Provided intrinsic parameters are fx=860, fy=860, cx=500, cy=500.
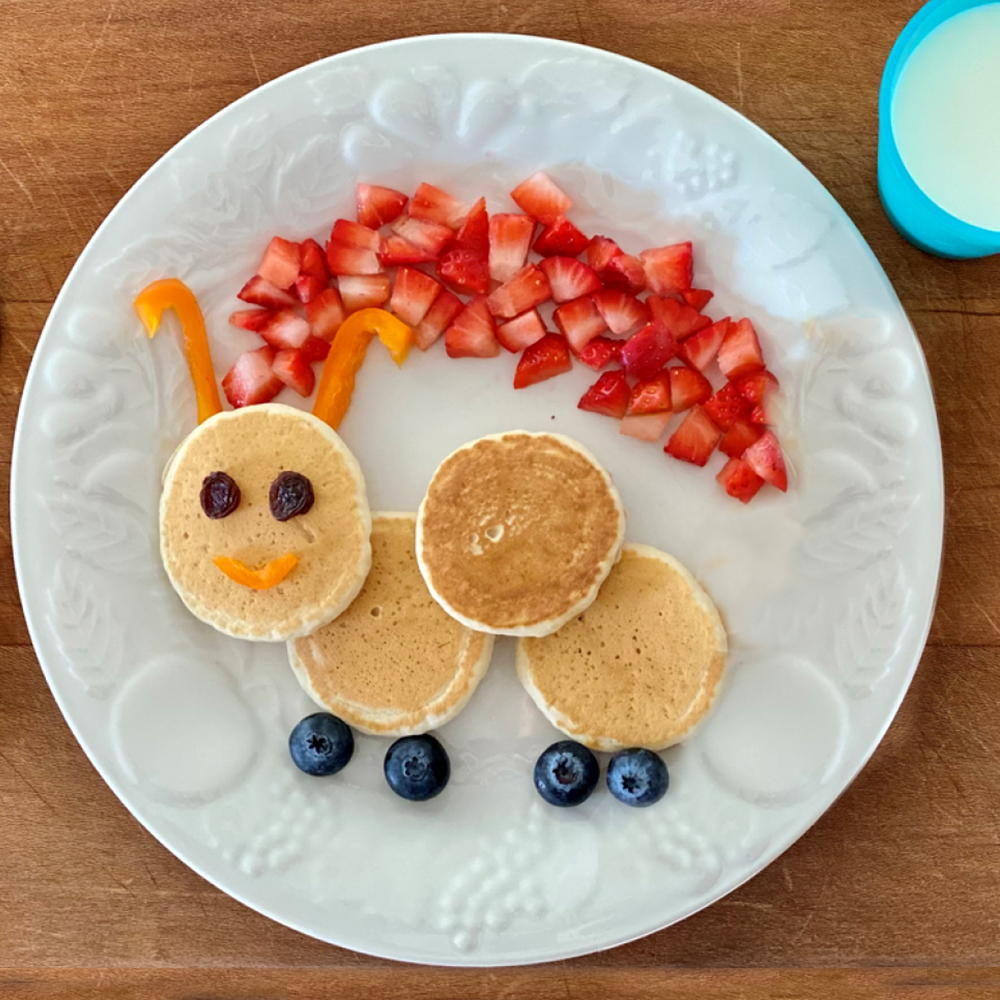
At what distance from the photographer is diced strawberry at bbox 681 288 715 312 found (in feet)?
5.57

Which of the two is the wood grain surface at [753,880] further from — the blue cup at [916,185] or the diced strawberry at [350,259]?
the diced strawberry at [350,259]

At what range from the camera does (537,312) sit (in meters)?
1.74

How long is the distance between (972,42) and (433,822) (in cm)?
180

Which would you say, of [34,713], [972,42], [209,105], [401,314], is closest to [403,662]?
[401,314]

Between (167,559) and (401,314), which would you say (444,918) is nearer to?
(167,559)

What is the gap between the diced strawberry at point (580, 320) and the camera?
67.7 inches

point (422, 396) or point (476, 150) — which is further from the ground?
point (476, 150)

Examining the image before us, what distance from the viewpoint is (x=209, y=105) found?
1.79 meters

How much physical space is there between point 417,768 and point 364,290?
3.10 ft

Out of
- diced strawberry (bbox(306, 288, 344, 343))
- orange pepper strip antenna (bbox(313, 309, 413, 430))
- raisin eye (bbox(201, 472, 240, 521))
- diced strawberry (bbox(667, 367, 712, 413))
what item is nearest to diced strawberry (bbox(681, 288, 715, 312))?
diced strawberry (bbox(667, 367, 712, 413))

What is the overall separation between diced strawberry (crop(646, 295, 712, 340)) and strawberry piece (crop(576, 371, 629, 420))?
13 centimetres

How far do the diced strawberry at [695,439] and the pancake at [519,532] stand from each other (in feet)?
0.53

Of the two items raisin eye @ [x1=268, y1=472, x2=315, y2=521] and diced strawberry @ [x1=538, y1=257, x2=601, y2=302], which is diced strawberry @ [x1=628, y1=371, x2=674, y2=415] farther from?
raisin eye @ [x1=268, y1=472, x2=315, y2=521]

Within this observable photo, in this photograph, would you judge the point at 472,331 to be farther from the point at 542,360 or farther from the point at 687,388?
the point at 687,388
